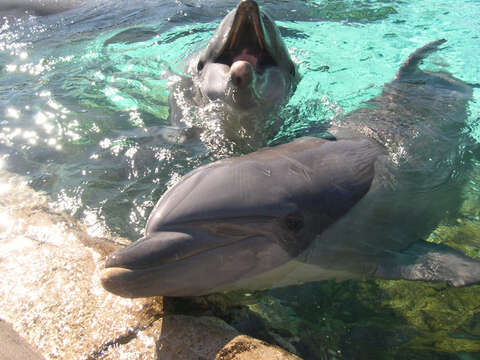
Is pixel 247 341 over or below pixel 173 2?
below

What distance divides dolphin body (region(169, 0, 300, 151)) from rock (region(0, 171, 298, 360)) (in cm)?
210

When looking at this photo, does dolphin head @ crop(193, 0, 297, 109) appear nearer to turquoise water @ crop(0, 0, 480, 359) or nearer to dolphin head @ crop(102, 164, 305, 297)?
turquoise water @ crop(0, 0, 480, 359)

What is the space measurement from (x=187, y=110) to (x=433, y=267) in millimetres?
3744

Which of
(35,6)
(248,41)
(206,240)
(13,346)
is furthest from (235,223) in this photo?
(35,6)

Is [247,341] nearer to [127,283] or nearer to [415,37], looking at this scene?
[127,283]

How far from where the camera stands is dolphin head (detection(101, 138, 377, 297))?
236 cm

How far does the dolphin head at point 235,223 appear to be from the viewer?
2.36 metres

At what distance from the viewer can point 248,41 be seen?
4977 mm

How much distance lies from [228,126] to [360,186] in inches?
78.1

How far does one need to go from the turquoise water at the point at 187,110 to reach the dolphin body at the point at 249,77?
0.79ft

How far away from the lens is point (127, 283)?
7.58 ft

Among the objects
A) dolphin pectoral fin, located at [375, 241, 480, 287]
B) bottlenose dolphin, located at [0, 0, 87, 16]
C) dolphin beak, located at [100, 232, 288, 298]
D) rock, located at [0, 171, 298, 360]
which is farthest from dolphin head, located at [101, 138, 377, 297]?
bottlenose dolphin, located at [0, 0, 87, 16]

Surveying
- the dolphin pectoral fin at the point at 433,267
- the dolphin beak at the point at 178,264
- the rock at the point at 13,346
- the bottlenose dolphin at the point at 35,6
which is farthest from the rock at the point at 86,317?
the bottlenose dolphin at the point at 35,6

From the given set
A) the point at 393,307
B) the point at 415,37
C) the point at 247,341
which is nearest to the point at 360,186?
the point at 393,307
